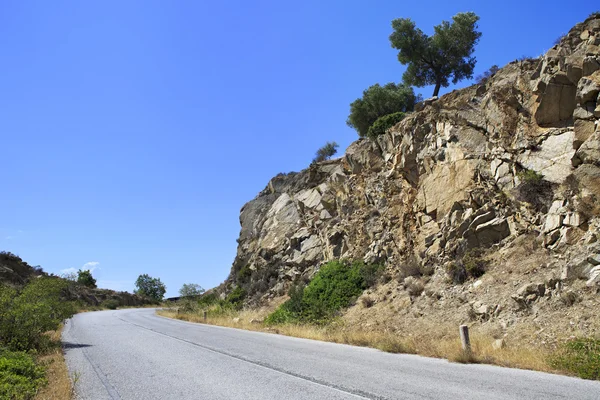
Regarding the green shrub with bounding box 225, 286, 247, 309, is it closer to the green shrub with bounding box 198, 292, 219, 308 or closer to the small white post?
the green shrub with bounding box 198, 292, 219, 308

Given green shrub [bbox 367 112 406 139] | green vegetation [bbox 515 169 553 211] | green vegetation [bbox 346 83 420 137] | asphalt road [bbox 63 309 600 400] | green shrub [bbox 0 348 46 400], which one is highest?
green vegetation [bbox 346 83 420 137]

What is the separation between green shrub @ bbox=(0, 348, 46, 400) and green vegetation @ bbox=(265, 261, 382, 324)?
13222mm

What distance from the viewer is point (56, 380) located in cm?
895

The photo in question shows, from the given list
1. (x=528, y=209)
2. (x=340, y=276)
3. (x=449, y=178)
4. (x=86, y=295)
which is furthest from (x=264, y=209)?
(x=86, y=295)

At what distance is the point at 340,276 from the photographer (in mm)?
23125

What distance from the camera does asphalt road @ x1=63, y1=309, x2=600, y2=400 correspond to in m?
6.87

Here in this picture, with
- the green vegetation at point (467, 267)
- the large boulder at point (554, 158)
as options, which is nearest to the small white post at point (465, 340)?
the green vegetation at point (467, 267)

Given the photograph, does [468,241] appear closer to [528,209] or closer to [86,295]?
[528,209]

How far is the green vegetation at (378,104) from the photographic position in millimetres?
34094

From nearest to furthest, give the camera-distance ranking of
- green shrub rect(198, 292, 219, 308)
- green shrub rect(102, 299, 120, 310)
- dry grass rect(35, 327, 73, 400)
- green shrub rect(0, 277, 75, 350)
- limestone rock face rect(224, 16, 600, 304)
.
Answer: dry grass rect(35, 327, 73, 400), green shrub rect(0, 277, 75, 350), limestone rock face rect(224, 16, 600, 304), green shrub rect(198, 292, 219, 308), green shrub rect(102, 299, 120, 310)

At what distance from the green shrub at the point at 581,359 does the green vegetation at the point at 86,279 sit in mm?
83366

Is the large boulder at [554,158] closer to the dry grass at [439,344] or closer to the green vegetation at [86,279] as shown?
the dry grass at [439,344]

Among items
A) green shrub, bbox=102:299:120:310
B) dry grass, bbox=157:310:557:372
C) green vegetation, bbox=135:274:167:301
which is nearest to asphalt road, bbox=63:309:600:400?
dry grass, bbox=157:310:557:372

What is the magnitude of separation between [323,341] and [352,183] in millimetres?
13786
